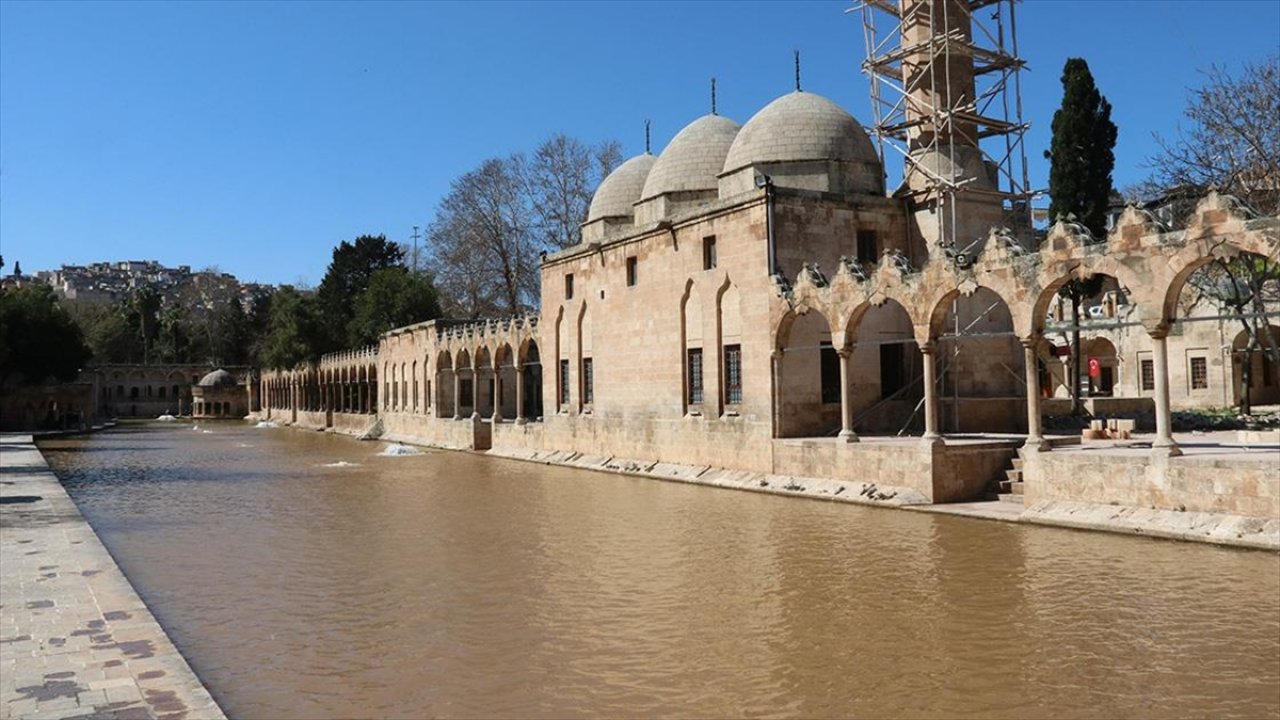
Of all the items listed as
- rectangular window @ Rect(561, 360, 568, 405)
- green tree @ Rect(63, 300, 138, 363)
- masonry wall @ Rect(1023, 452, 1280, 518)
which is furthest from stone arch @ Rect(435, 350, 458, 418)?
green tree @ Rect(63, 300, 138, 363)

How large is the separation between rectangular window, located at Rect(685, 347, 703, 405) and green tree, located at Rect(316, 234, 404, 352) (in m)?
42.9

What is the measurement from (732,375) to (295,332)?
4645 cm

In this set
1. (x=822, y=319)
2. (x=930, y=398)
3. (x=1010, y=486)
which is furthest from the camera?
(x=822, y=319)

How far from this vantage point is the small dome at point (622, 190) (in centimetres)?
2981

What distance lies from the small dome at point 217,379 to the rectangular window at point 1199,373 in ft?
236

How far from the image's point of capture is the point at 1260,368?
119ft

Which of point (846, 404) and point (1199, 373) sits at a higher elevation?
point (1199, 373)

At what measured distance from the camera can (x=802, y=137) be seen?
72.4ft

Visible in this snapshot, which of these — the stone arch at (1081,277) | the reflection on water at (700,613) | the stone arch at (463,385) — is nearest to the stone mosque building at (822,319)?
the stone arch at (1081,277)

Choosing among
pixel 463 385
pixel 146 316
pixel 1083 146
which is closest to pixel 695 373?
pixel 1083 146

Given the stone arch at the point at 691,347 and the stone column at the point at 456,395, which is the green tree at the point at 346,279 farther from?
the stone arch at the point at 691,347

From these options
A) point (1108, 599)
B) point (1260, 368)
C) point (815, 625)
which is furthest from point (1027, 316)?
point (1260, 368)

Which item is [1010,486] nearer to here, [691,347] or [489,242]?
[691,347]

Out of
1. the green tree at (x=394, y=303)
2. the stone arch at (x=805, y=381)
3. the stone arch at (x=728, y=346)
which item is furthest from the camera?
the green tree at (x=394, y=303)
